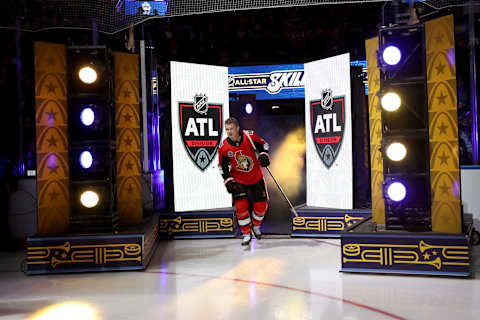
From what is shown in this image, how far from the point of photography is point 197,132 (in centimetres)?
638

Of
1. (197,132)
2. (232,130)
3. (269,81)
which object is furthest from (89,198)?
(269,81)

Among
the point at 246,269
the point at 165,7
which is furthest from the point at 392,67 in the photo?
the point at 165,7

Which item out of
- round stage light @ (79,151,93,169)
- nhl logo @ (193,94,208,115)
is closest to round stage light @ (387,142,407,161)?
round stage light @ (79,151,93,169)

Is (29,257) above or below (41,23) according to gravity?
below

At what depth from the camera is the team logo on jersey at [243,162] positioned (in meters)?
5.61

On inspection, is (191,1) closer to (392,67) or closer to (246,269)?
(392,67)

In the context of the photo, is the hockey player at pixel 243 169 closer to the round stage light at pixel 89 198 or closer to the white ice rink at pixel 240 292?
the white ice rink at pixel 240 292

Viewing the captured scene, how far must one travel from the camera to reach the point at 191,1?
5.81 m

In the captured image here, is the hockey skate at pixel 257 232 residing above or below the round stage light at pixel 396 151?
below

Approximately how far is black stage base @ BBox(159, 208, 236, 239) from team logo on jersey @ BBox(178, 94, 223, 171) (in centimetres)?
68

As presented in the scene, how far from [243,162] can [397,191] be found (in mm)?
2134

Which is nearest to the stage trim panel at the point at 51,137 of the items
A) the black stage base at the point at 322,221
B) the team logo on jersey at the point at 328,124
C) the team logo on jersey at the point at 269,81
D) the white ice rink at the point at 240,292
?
the white ice rink at the point at 240,292

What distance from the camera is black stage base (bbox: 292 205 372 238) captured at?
19.4 ft

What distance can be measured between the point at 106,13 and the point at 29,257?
10.4 feet
